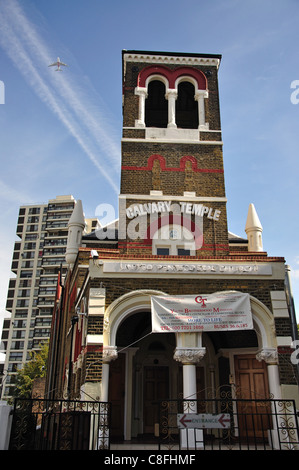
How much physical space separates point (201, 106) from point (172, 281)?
1103cm

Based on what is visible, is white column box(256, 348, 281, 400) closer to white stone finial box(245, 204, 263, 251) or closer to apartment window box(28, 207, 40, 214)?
white stone finial box(245, 204, 263, 251)

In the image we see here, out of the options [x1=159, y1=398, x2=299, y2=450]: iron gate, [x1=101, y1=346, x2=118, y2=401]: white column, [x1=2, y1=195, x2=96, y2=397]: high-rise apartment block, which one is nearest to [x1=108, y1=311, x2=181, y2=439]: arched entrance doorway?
[x1=159, y1=398, x2=299, y2=450]: iron gate

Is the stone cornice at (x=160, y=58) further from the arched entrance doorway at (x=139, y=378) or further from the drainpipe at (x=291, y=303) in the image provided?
the arched entrance doorway at (x=139, y=378)

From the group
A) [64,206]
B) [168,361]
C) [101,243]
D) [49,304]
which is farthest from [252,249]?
[64,206]

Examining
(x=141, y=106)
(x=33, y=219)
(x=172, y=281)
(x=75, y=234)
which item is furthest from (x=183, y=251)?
(x=33, y=219)

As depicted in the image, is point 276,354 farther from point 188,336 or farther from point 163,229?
point 163,229

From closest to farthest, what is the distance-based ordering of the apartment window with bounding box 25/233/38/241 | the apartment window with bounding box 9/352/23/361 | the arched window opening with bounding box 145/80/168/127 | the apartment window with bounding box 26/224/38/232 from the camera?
the arched window opening with bounding box 145/80/168/127
the apartment window with bounding box 9/352/23/361
the apartment window with bounding box 25/233/38/241
the apartment window with bounding box 26/224/38/232

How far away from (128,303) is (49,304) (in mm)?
74993

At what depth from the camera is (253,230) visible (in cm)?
2097

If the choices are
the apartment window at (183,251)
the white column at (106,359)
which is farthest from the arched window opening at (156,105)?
the white column at (106,359)

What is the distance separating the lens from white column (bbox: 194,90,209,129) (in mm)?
21375

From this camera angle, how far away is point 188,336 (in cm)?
1341

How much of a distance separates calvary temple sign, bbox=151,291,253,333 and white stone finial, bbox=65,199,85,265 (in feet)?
28.6

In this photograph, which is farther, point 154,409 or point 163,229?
point 163,229
